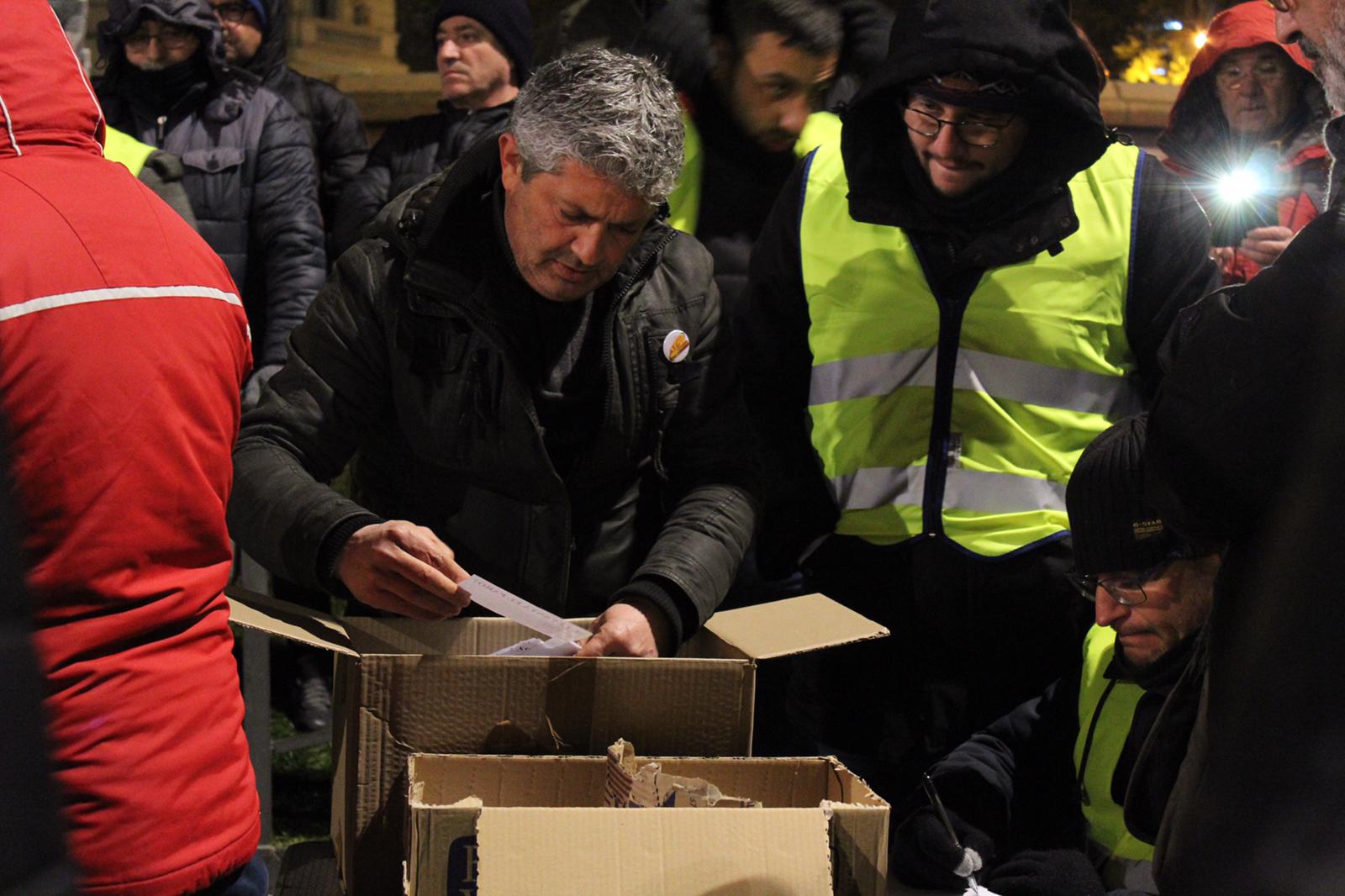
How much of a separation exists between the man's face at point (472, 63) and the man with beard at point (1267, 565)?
3.08 m

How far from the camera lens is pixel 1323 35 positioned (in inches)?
65.1

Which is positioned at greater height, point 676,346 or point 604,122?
point 604,122

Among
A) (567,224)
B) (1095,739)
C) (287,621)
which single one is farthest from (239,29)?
(1095,739)

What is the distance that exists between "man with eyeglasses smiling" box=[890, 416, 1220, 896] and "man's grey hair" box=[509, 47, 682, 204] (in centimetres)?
84

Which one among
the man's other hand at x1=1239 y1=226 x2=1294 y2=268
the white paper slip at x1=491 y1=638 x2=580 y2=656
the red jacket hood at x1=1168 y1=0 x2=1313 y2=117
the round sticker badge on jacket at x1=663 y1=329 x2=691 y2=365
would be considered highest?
the red jacket hood at x1=1168 y1=0 x2=1313 y2=117

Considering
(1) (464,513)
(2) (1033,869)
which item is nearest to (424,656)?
(1) (464,513)

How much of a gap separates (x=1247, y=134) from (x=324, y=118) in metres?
2.75

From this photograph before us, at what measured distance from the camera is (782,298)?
306cm

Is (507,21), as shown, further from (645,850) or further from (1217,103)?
(645,850)

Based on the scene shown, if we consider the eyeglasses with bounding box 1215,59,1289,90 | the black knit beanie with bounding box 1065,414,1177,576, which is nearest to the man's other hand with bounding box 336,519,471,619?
the black knit beanie with bounding box 1065,414,1177,576

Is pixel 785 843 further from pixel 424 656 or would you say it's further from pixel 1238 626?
pixel 1238 626

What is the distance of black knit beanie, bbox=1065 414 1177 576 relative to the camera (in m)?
2.48

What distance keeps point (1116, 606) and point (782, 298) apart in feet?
2.94

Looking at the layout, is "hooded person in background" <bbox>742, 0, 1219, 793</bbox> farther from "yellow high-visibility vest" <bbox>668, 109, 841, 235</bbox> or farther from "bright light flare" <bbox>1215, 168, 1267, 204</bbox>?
"bright light flare" <bbox>1215, 168, 1267, 204</bbox>
